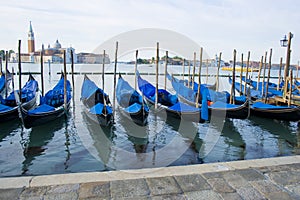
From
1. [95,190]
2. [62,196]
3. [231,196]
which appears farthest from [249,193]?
[62,196]

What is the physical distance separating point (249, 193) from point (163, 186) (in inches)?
29.3

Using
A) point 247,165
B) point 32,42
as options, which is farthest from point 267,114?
point 32,42

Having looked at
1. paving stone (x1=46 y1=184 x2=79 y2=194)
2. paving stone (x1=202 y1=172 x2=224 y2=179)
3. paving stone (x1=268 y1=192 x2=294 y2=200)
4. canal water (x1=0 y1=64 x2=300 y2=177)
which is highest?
paving stone (x1=202 y1=172 x2=224 y2=179)

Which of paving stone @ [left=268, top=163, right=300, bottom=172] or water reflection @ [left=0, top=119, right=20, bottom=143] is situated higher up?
paving stone @ [left=268, top=163, right=300, bottom=172]

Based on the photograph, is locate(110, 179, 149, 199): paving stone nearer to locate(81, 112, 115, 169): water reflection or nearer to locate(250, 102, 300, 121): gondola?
locate(81, 112, 115, 169): water reflection

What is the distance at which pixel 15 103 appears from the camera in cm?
761

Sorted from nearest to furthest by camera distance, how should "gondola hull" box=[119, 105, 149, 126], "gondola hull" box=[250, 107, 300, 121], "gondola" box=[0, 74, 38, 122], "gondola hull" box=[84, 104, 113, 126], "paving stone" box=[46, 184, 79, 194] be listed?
"paving stone" box=[46, 184, 79, 194] < "gondola hull" box=[84, 104, 113, 126] < "gondola hull" box=[119, 105, 149, 126] < "gondola" box=[0, 74, 38, 122] < "gondola hull" box=[250, 107, 300, 121]

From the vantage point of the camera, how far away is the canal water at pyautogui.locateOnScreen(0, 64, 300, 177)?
4344 millimetres

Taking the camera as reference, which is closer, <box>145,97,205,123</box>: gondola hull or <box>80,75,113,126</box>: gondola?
<box>80,75,113,126</box>: gondola

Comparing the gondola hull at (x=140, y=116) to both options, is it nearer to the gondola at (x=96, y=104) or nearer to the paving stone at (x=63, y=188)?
the gondola at (x=96, y=104)

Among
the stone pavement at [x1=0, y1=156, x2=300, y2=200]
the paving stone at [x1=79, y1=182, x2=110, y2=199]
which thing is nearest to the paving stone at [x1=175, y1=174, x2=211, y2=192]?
the stone pavement at [x1=0, y1=156, x2=300, y2=200]

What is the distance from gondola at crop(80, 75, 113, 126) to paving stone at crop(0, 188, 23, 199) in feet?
13.1

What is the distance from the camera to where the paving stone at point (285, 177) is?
94.0 inches

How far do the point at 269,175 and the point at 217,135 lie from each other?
3.88m
